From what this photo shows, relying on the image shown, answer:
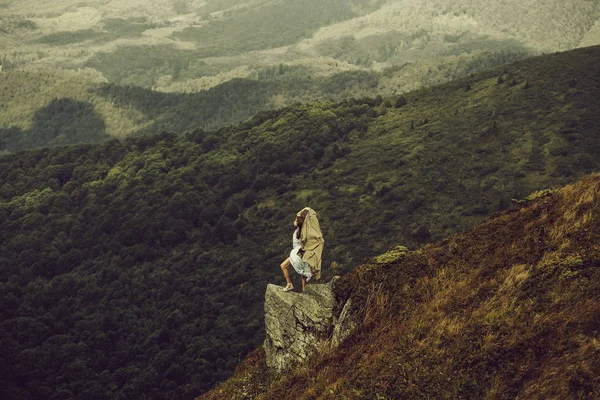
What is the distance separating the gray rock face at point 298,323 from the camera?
18234mm

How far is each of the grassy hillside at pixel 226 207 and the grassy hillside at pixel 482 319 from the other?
148 feet

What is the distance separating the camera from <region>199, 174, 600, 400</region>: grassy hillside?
12.5m

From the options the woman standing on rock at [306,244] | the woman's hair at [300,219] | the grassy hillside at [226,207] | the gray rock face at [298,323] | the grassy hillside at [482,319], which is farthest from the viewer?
the grassy hillside at [226,207]

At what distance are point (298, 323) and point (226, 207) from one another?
8032cm

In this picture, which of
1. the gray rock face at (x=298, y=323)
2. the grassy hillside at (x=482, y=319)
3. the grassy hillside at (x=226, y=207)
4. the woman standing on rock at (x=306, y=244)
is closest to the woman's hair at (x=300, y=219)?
the woman standing on rock at (x=306, y=244)

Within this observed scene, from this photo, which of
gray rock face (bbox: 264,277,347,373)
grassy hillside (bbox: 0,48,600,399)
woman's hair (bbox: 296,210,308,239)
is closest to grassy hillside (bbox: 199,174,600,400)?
gray rock face (bbox: 264,277,347,373)

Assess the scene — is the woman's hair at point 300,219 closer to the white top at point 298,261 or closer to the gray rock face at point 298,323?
the white top at point 298,261

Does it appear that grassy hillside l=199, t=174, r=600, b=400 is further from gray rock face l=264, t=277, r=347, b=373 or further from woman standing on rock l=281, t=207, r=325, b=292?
woman standing on rock l=281, t=207, r=325, b=292

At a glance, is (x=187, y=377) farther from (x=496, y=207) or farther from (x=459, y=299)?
(x=459, y=299)

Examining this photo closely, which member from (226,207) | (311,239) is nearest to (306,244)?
(311,239)

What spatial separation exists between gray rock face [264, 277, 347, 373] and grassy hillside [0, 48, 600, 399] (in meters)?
41.8

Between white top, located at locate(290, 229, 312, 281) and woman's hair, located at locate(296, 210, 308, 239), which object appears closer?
woman's hair, located at locate(296, 210, 308, 239)

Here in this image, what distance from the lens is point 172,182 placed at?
10594cm

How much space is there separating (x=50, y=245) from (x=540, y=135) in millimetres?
75988
